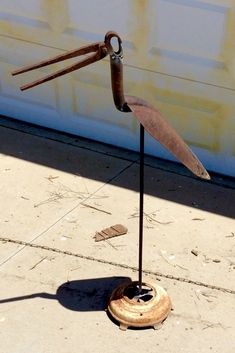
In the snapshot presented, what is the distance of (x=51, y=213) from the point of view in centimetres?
441

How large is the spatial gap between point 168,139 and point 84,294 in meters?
1.18

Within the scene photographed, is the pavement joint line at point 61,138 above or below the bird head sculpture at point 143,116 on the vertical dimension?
below

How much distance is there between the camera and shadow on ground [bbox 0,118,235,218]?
4594 mm

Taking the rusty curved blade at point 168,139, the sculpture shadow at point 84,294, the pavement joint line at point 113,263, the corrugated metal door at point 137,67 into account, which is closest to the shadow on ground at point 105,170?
the corrugated metal door at point 137,67

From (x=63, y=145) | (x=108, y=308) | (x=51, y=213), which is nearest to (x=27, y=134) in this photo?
(x=63, y=145)

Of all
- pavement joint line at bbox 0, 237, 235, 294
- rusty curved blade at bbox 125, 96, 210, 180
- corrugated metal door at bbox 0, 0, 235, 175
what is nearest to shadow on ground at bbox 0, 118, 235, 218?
corrugated metal door at bbox 0, 0, 235, 175

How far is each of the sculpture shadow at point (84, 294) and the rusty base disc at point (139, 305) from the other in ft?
0.32

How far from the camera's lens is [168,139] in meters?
2.99

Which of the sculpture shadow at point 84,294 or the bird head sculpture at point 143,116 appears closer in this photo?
the bird head sculpture at point 143,116

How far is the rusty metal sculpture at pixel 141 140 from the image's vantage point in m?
2.96

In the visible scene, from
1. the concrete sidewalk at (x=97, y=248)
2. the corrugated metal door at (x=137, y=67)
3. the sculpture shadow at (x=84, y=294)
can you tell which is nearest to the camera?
the concrete sidewalk at (x=97, y=248)

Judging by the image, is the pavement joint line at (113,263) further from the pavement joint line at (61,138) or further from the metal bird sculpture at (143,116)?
the pavement joint line at (61,138)

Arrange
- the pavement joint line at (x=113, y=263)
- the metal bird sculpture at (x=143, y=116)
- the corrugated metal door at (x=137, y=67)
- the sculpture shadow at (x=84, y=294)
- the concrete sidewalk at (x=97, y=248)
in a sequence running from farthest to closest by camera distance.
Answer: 1. the corrugated metal door at (x=137, y=67)
2. the pavement joint line at (x=113, y=263)
3. the sculpture shadow at (x=84, y=294)
4. the concrete sidewalk at (x=97, y=248)
5. the metal bird sculpture at (x=143, y=116)

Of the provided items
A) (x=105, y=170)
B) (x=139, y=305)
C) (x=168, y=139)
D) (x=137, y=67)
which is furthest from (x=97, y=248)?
(x=137, y=67)
